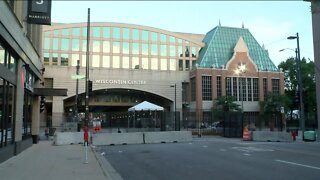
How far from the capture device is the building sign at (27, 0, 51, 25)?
1700 centimetres

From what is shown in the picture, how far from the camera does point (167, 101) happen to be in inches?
3415

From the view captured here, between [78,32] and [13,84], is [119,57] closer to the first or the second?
[78,32]

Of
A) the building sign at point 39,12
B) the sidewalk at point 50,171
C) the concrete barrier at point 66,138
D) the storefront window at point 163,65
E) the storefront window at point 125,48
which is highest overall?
the storefront window at point 125,48

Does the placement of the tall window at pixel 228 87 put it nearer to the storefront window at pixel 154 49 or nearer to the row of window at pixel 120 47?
the row of window at pixel 120 47

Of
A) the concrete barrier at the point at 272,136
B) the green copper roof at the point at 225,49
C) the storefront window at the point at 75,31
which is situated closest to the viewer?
the concrete barrier at the point at 272,136

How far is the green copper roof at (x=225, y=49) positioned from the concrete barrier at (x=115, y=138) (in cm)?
5669

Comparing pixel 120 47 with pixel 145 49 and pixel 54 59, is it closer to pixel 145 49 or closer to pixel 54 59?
pixel 145 49

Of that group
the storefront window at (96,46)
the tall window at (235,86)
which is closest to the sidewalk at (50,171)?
the storefront window at (96,46)

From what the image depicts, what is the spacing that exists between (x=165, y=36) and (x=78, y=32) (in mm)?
19071

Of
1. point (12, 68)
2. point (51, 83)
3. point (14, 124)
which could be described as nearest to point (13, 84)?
point (12, 68)

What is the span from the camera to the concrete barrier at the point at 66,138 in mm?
25766

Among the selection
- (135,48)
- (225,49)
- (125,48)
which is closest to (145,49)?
(135,48)

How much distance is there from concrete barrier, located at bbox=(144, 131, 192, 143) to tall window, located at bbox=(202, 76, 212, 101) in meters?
51.5

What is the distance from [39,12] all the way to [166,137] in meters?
15.0
